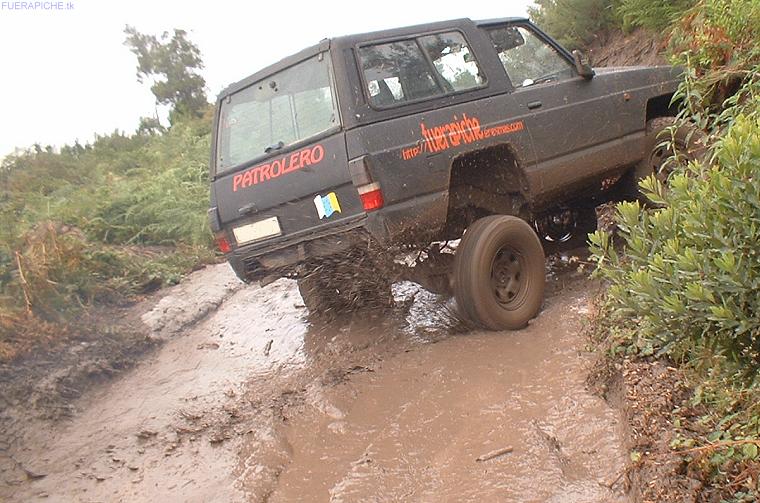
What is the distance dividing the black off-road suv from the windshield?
0.04 ft

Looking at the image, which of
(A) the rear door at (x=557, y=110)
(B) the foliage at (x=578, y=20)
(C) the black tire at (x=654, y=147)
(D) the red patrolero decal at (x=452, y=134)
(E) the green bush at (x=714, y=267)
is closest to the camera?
(E) the green bush at (x=714, y=267)

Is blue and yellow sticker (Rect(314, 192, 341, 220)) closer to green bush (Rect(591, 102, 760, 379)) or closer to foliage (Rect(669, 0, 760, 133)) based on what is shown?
green bush (Rect(591, 102, 760, 379))

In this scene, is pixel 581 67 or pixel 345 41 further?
pixel 581 67

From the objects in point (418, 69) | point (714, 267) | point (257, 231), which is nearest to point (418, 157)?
point (418, 69)

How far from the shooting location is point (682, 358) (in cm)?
257

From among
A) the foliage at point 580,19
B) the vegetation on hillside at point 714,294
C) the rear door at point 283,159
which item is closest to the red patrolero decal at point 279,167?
the rear door at point 283,159

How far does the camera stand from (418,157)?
3.75 metres

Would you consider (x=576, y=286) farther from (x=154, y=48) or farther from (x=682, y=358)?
(x=154, y=48)

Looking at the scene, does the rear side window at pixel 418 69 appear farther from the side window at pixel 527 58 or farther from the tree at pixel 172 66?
the tree at pixel 172 66

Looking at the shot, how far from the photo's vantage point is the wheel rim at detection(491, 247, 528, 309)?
414 cm

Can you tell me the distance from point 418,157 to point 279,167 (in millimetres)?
886

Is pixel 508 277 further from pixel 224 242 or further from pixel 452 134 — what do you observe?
pixel 224 242

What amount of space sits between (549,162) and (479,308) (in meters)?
1.23

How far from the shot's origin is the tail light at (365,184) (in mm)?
3543
